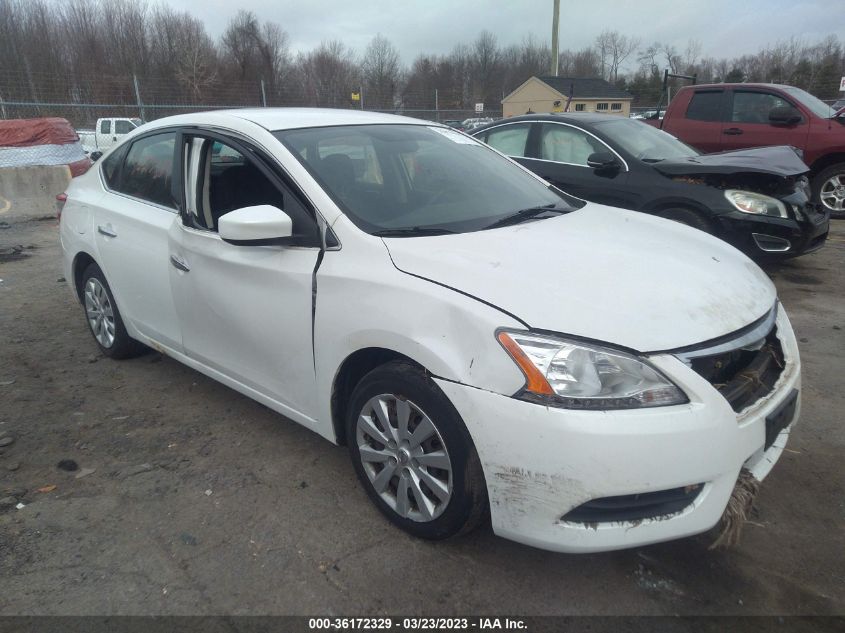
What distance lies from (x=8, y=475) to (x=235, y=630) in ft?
5.53

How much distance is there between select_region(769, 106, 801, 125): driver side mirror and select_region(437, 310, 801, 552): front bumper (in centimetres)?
774

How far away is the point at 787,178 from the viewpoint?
17.9ft

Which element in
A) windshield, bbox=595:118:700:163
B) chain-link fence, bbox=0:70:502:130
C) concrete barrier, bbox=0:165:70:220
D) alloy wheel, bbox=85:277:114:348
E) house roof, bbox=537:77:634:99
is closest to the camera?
alloy wheel, bbox=85:277:114:348

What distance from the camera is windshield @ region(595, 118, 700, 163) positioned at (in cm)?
602

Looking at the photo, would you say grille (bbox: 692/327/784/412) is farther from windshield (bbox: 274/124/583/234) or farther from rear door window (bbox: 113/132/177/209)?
rear door window (bbox: 113/132/177/209)

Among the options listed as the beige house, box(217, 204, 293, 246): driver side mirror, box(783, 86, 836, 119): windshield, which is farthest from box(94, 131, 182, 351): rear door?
the beige house

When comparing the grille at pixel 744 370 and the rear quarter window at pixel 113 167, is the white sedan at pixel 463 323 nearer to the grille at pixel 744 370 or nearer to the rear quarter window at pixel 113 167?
the grille at pixel 744 370

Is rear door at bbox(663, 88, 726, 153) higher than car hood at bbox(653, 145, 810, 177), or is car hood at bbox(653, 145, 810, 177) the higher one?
rear door at bbox(663, 88, 726, 153)

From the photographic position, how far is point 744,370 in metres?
2.22

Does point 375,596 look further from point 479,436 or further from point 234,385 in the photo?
point 234,385

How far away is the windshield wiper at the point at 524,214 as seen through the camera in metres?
2.79

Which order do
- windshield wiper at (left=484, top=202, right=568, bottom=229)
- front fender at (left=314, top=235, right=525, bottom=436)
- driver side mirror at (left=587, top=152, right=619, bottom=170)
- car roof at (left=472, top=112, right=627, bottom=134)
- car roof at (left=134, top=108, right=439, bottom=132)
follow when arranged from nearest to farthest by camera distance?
front fender at (left=314, top=235, right=525, bottom=436) < windshield wiper at (left=484, top=202, right=568, bottom=229) < car roof at (left=134, top=108, right=439, bottom=132) < driver side mirror at (left=587, top=152, right=619, bottom=170) < car roof at (left=472, top=112, right=627, bottom=134)

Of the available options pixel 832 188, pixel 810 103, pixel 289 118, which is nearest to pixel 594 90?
pixel 810 103

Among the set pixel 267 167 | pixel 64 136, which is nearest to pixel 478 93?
pixel 64 136
